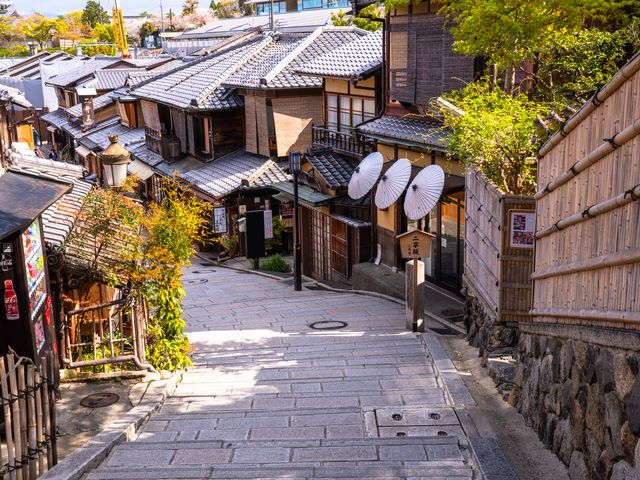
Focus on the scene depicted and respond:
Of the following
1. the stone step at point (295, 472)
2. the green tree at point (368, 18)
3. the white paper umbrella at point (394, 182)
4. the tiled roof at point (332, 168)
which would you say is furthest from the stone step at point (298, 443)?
the green tree at point (368, 18)

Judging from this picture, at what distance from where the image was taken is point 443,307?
17.5 m

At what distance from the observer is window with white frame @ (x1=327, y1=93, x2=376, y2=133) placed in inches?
969

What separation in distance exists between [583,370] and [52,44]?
117 m

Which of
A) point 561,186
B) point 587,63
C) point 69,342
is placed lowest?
point 69,342

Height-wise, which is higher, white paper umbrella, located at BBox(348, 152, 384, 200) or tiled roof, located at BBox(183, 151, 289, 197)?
white paper umbrella, located at BBox(348, 152, 384, 200)

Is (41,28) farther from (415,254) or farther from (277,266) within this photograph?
(415,254)

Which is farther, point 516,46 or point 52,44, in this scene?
point 52,44

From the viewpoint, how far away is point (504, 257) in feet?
37.0

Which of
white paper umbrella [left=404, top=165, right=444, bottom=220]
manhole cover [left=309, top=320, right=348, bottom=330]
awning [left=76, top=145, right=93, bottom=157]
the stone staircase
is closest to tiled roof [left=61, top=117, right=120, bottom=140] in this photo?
awning [left=76, top=145, right=93, bottom=157]

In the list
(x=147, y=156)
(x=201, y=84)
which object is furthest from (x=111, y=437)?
(x=147, y=156)

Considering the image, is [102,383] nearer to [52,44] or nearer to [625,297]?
[625,297]

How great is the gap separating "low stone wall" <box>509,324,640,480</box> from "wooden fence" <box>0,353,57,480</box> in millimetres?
5574

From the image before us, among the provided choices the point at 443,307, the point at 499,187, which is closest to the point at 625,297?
the point at 499,187

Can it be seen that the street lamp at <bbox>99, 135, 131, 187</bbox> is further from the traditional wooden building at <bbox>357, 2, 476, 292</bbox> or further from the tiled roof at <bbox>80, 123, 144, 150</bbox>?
the tiled roof at <bbox>80, 123, 144, 150</bbox>
